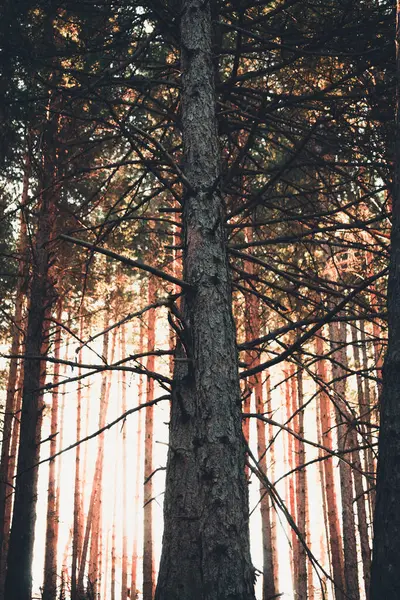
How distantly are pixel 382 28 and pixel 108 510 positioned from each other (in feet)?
87.7

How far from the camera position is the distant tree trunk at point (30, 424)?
7.11 metres

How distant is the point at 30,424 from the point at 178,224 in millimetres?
5417

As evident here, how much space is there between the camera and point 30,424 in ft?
24.7

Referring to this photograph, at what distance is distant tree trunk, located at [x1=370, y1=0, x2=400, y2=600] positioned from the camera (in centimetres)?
223

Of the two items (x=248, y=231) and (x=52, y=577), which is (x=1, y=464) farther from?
(x=248, y=231)

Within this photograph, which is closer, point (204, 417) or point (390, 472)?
point (390, 472)

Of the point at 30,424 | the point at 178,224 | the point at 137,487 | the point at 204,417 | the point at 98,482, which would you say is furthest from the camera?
the point at 137,487

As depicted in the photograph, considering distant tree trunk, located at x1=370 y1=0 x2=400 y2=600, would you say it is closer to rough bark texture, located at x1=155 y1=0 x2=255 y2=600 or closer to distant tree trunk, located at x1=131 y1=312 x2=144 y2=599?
rough bark texture, located at x1=155 y1=0 x2=255 y2=600

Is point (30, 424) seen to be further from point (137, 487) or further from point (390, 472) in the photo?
point (137, 487)

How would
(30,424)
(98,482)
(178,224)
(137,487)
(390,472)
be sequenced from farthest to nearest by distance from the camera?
(137,487), (98,482), (30,424), (178,224), (390,472)

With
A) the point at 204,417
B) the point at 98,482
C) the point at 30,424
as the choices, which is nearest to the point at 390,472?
the point at 204,417

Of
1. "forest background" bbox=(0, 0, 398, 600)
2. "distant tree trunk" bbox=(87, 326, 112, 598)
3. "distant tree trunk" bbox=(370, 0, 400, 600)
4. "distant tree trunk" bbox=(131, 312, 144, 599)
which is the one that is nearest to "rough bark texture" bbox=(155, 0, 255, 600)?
"forest background" bbox=(0, 0, 398, 600)

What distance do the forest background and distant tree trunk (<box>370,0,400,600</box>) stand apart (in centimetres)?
17

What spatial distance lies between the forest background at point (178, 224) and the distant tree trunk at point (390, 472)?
0.17 metres
